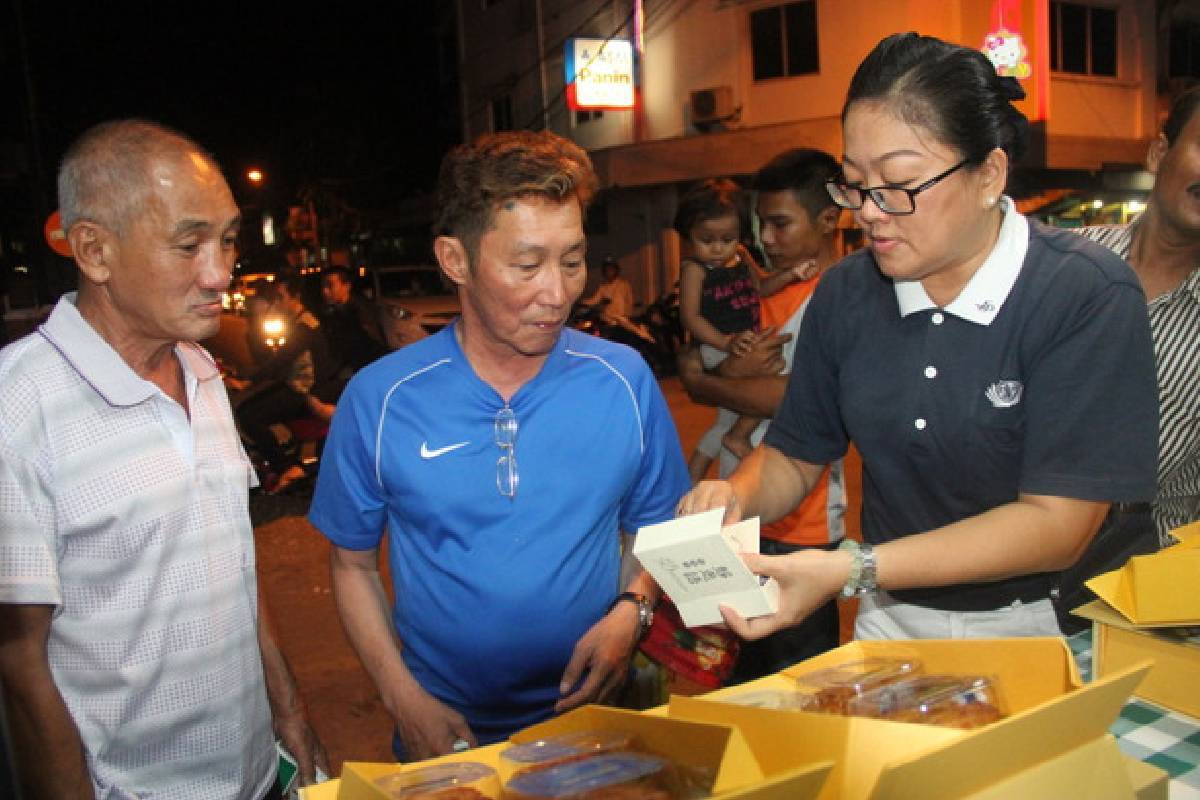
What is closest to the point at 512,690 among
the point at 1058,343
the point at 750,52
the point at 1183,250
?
the point at 1058,343

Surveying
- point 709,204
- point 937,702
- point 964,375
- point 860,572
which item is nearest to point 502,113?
point 709,204

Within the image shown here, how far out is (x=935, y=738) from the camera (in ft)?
3.84

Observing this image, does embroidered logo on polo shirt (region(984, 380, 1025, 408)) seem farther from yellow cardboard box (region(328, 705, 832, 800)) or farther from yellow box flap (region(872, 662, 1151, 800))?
yellow cardboard box (region(328, 705, 832, 800))

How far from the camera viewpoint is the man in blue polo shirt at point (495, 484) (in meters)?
2.17

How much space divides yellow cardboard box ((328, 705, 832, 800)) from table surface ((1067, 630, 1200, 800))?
2.65ft

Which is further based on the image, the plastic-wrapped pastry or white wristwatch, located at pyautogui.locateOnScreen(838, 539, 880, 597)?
white wristwatch, located at pyautogui.locateOnScreen(838, 539, 880, 597)

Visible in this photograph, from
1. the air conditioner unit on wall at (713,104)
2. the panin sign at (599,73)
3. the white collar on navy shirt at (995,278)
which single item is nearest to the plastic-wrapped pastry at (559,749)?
the white collar on navy shirt at (995,278)

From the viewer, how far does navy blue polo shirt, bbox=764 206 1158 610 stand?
68.3 inches

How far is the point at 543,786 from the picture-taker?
122cm

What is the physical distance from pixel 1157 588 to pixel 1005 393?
0.47 m

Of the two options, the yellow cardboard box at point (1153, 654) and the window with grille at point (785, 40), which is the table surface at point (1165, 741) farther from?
the window with grille at point (785, 40)

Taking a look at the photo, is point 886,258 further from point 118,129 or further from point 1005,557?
point 118,129

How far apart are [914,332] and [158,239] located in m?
1.62

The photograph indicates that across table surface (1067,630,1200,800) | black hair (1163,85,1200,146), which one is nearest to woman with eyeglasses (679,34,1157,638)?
table surface (1067,630,1200,800)
